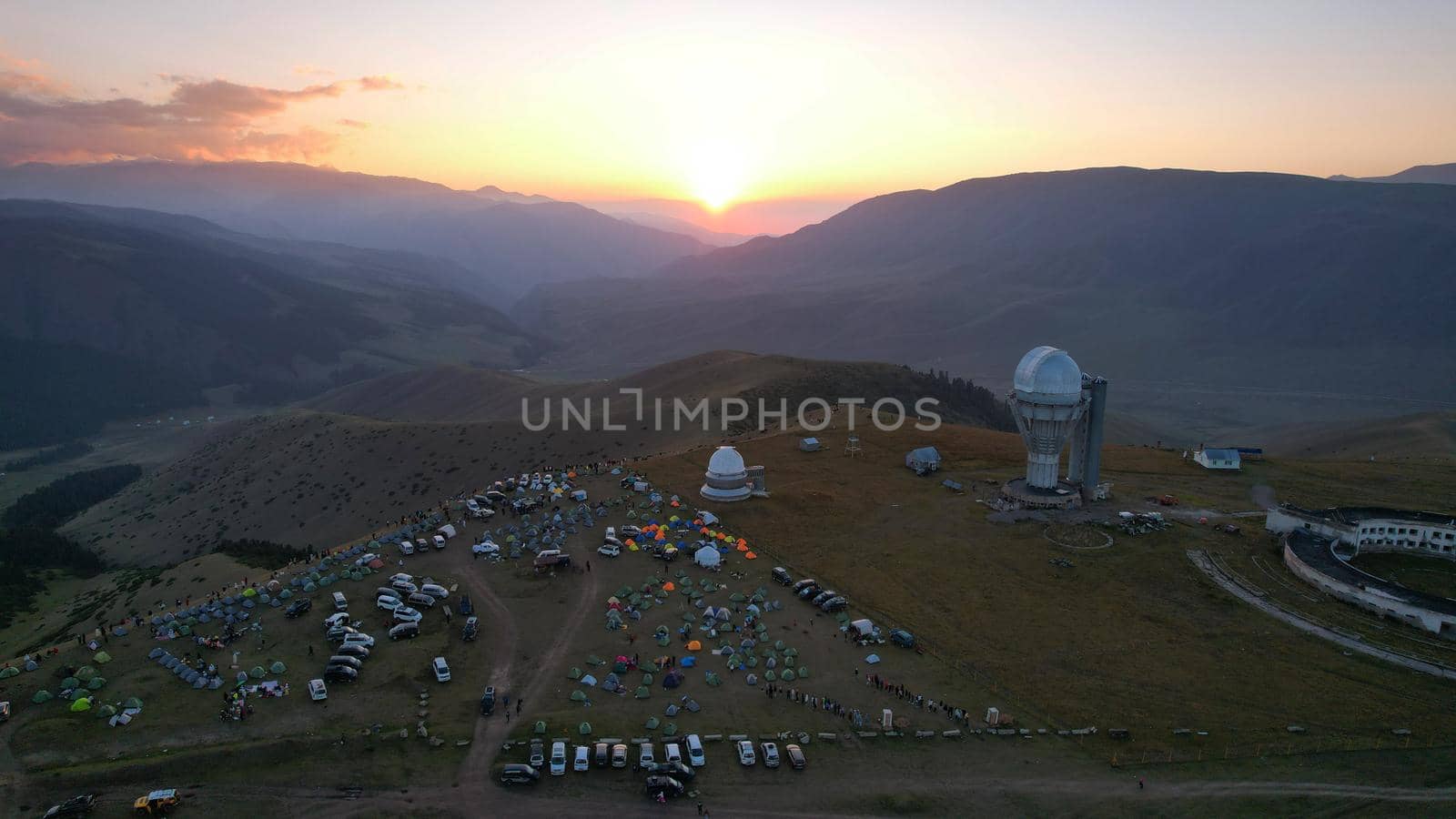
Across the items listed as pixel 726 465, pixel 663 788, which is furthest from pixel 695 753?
pixel 726 465

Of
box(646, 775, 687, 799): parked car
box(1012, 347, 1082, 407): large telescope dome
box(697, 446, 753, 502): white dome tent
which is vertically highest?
box(1012, 347, 1082, 407): large telescope dome

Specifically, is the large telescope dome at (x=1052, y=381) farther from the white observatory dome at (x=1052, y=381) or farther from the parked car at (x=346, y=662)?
the parked car at (x=346, y=662)

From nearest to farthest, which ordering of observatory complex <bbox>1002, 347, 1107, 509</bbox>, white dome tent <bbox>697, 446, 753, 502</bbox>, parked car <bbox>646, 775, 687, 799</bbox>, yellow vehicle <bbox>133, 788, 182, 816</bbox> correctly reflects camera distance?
yellow vehicle <bbox>133, 788, 182, 816</bbox>
parked car <bbox>646, 775, 687, 799</bbox>
observatory complex <bbox>1002, 347, 1107, 509</bbox>
white dome tent <bbox>697, 446, 753, 502</bbox>

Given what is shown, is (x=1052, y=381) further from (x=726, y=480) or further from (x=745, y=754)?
(x=745, y=754)

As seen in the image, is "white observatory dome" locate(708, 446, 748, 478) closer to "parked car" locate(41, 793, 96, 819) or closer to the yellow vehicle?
the yellow vehicle

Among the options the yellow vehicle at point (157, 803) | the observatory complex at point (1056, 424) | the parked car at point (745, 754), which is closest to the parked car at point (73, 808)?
the yellow vehicle at point (157, 803)

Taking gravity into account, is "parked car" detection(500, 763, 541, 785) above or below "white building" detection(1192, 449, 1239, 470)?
below

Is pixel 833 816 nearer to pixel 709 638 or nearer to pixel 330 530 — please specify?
pixel 709 638

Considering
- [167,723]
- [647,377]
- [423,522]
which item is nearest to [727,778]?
[167,723]

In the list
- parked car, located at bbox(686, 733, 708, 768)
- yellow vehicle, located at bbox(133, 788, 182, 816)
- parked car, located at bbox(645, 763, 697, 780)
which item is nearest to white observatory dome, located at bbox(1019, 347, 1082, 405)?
parked car, located at bbox(686, 733, 708, 768)
